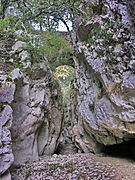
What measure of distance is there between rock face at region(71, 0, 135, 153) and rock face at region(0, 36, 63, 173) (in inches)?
64.7

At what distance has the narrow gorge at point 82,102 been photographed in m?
5.30

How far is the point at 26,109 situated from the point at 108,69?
3286 mm

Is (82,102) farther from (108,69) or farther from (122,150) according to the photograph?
(122,150)

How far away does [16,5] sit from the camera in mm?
6965

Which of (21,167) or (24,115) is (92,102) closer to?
(24,115)

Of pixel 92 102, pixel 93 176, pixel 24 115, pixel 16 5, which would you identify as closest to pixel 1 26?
pixel 16 5

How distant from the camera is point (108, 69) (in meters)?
6.14

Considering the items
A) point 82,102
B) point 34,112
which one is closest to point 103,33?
point 82,102

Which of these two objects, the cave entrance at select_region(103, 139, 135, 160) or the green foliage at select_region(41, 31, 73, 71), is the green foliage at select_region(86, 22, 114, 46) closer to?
the green foliage at select_region(41, 31, 73, 71)

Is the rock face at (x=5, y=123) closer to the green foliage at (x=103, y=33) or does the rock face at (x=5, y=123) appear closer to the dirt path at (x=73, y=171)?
the dirt path at (x=73, y=171)

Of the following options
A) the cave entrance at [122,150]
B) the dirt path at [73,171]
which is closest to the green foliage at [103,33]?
the dirt path at [73,171]

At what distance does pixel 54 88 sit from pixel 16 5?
13.1 feet

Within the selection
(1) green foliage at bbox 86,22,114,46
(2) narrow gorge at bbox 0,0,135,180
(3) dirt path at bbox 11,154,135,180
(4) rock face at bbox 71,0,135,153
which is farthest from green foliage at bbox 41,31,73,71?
(3) dirt path at bbox 11,154,135,180

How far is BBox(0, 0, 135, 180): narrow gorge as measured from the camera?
17.4ft
